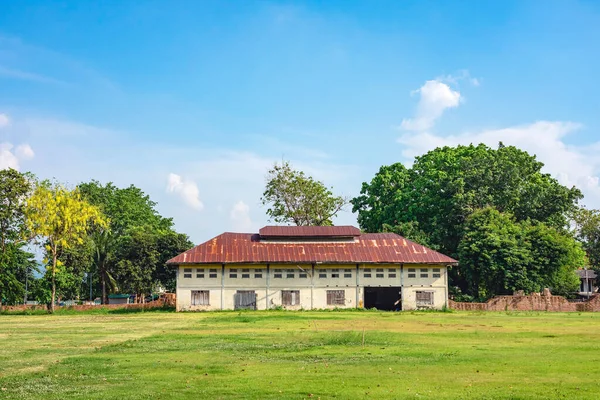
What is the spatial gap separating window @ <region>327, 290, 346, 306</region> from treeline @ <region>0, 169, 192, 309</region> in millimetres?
21690

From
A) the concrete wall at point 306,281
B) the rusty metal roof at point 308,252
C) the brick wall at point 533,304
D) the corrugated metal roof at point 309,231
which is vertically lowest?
the brick wall at point 533,304

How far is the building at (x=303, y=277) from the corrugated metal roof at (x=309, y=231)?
1793mm

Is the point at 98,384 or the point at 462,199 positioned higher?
the point at 462,199

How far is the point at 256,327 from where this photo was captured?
113ft

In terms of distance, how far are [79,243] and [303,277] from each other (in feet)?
70.5

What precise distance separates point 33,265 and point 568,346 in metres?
65.4

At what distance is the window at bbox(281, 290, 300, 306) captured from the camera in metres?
56.6

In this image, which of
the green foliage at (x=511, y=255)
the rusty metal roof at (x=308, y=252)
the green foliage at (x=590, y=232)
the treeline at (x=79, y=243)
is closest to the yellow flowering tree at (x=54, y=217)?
the treeline at (x=79, y=243)

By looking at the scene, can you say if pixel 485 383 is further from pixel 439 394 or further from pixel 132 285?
pixel 132 285

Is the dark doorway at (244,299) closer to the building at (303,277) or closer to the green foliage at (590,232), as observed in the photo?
the building at (303,277)

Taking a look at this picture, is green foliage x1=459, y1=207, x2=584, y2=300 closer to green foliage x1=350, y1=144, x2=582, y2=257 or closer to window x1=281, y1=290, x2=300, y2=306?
green foliage x1=350, y1=144, x2=582, y2=257

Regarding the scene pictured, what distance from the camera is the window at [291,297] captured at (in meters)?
56.6

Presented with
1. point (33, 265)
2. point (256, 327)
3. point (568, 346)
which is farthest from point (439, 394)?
point (33, 265)

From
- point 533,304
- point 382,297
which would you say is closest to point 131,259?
point 382,297
